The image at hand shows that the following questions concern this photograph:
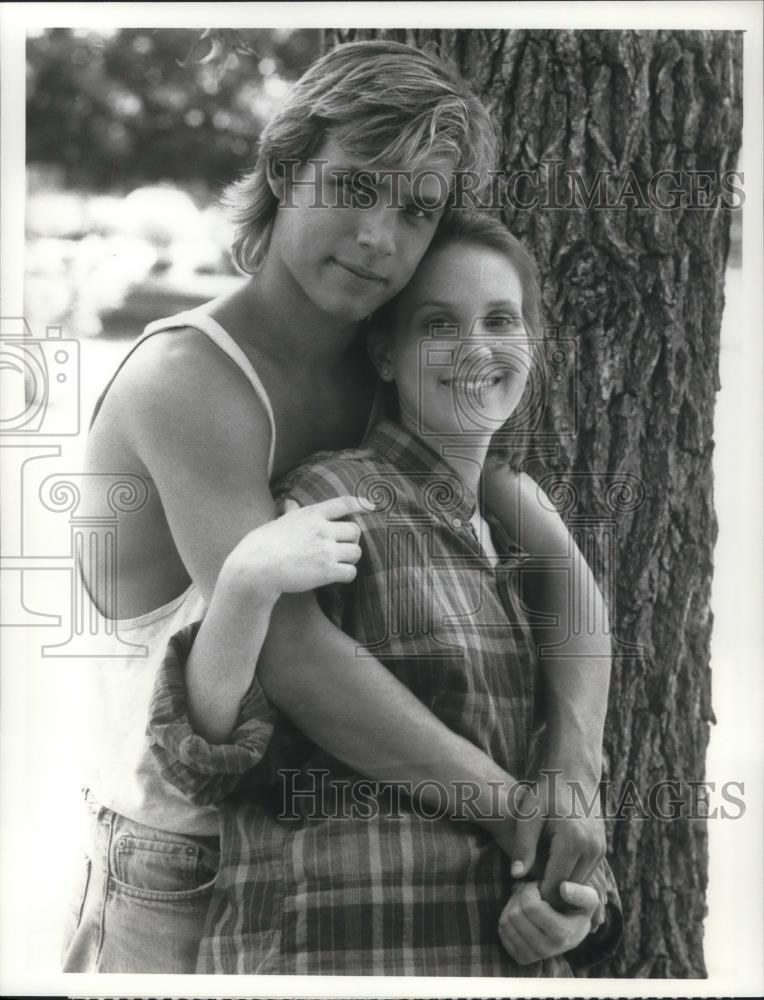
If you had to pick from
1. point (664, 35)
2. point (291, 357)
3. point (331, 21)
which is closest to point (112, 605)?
point (291, 357)

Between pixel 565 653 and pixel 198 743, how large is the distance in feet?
2.15

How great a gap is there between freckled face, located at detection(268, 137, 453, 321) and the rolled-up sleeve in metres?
0.63

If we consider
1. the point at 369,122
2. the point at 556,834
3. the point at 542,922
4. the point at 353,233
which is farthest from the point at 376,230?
the point at 542,922

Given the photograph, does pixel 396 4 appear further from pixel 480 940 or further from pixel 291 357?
pixel 480 940

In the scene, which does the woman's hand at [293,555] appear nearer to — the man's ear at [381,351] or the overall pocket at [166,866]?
the man's ear at [381,351]

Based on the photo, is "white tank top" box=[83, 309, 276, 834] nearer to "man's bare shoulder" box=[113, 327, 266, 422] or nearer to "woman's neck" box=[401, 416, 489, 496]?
"man's bare shoulder" box=[113, 327, 266, 422]

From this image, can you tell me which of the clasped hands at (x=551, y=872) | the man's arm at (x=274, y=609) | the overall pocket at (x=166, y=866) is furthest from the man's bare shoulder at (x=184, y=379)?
the clasped hands at (x=551, y=872)

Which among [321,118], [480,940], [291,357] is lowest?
[480,940]

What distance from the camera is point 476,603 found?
1.96 meters

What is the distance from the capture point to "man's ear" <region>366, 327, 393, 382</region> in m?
1.95

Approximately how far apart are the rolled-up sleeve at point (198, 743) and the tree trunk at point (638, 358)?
622mm

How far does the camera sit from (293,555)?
1.88m

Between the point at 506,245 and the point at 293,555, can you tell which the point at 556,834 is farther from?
the point at 506,245

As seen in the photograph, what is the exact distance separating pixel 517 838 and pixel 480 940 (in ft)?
0.64
